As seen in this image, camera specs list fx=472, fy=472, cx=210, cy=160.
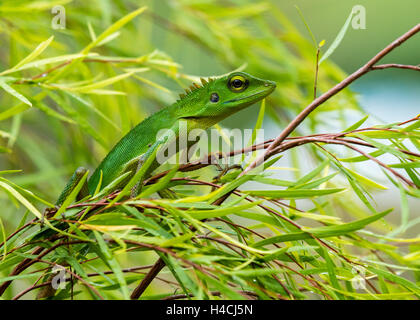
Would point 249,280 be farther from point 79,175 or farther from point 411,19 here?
point 411,19

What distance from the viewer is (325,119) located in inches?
68.1

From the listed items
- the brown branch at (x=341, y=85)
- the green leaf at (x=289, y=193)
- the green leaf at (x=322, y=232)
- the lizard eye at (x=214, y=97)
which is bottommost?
the green leaf at (x=322, y=232)

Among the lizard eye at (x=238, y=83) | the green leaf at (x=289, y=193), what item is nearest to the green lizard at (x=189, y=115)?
the lizard eye at (x=238, y=83)

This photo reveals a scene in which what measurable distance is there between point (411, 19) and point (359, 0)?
0.55 m

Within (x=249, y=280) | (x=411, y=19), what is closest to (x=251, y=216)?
(x=249, y=280)

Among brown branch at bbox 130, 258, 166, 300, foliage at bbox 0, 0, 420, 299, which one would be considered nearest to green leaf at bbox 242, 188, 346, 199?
foliage at bbox 0, 0, 420, 299

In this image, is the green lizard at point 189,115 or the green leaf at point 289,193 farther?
the green lizard at point 189,115

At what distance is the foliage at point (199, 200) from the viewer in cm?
72

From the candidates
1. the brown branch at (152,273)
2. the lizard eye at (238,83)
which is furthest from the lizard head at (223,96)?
the brown branch at (152,273)

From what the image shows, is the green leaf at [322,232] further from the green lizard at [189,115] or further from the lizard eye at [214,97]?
the lizard eye at [214,97]

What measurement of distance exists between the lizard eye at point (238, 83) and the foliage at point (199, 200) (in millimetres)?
166

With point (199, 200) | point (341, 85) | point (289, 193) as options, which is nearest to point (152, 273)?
point (199, 200)

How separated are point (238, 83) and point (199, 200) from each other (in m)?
0.77

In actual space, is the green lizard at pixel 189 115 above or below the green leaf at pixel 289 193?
above
